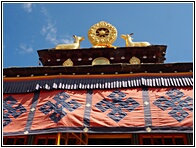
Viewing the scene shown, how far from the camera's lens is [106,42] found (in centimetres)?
1191

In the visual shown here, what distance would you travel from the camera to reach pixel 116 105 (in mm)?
7094

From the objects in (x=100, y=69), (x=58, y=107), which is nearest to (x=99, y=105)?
(x=58, y=107)

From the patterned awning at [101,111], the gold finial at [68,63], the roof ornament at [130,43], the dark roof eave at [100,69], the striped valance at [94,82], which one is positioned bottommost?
the patterned awning at [101,111]

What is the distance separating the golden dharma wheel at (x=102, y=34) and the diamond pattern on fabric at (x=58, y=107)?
519 cm

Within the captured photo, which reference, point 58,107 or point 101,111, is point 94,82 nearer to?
point 101,111

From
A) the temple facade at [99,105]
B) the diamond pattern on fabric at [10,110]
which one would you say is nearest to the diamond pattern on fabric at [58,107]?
the temple facade at [99,105]

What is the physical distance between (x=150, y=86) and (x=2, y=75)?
14.6 feet

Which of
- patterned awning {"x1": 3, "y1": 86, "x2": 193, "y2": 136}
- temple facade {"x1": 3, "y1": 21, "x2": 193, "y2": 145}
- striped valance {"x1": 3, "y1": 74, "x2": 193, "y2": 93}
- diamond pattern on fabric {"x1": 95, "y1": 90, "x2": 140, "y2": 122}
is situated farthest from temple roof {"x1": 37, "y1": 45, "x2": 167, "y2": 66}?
diamond pattern on fabric {"x1": 95, "y1": 90, "x2": 140, "y2": 122}

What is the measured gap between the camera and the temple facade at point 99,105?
653 centimetres

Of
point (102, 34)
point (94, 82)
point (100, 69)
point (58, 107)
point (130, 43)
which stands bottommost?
point (58, 107)

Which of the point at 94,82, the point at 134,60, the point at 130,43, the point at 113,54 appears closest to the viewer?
the point at 94,82

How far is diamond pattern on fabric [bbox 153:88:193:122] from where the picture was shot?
263 inches

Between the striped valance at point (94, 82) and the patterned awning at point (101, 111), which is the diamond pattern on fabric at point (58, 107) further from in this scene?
the striped valance at point (94, 82)

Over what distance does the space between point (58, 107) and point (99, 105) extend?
1137 millimetres
